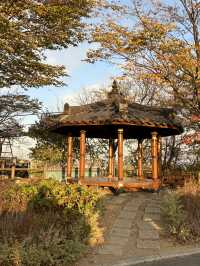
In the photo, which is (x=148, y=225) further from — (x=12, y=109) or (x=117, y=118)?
(x=12, y=109)

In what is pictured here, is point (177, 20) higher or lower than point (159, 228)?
higher

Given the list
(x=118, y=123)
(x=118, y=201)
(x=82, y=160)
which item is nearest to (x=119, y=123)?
(x=118, y=123)

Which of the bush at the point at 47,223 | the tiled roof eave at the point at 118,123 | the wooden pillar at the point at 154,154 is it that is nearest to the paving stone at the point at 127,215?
the bush at the point at 47,223

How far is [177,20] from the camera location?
48.2 feet

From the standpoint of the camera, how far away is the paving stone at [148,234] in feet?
28.6

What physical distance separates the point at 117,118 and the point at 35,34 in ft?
19.4

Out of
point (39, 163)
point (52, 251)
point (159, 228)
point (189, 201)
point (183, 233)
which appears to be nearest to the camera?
point (52, 251)

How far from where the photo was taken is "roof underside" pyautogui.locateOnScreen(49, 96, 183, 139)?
50.0 ft

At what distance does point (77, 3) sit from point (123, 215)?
9822mm

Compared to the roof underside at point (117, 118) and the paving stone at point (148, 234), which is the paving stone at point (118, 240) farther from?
the roof underside at point (117, 118)

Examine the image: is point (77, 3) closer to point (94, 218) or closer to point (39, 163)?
point (94, 218)

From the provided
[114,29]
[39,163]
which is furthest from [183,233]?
[39,163]

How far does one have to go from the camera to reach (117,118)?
15.0 m

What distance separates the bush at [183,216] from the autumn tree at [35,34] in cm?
865
